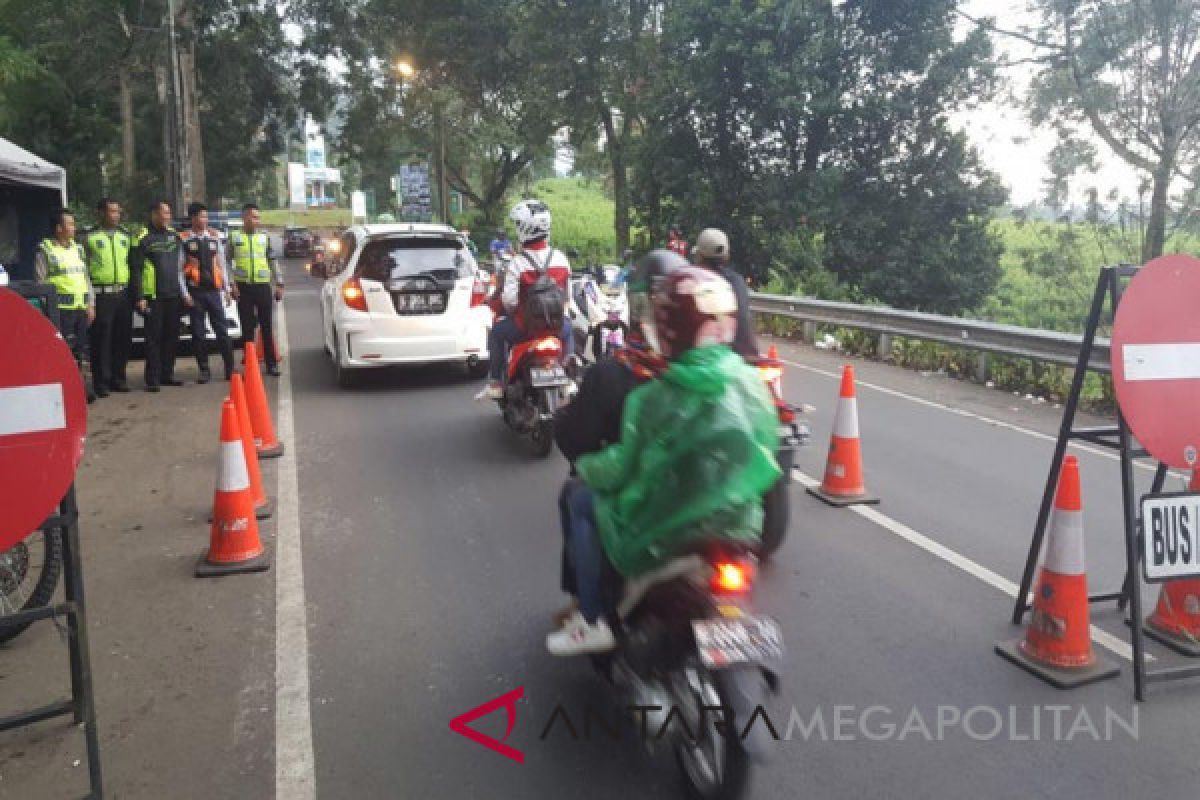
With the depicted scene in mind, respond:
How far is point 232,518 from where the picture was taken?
17.6 ft

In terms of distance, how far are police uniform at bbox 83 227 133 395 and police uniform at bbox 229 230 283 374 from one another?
3.82 feet

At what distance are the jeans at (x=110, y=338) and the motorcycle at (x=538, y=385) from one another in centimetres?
534

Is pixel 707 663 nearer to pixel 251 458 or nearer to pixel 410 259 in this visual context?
pixel 251 458

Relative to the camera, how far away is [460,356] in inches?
417

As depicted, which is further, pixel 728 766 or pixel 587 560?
pixel 587 560

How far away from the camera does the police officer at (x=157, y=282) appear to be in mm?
10555

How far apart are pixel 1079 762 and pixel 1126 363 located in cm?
156

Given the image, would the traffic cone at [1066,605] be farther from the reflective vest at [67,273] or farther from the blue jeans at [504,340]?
the reflective vest at [67,273]

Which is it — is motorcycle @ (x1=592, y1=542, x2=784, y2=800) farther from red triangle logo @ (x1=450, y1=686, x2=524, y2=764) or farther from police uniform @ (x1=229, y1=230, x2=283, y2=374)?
police uniform @ (x1=229, y1=230, x2=283, y2=374)

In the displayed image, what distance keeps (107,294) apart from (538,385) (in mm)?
5948

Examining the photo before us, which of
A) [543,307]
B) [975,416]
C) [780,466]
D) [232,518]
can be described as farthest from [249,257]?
[780,466]

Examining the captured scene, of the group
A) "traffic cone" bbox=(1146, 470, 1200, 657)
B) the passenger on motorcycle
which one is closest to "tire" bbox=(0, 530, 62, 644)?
the passenger on motorcycle

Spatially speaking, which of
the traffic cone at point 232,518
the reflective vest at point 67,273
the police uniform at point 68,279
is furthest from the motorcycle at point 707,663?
the reflective vest at point 67,273

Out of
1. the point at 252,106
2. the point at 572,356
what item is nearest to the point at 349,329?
the point at 572,356
